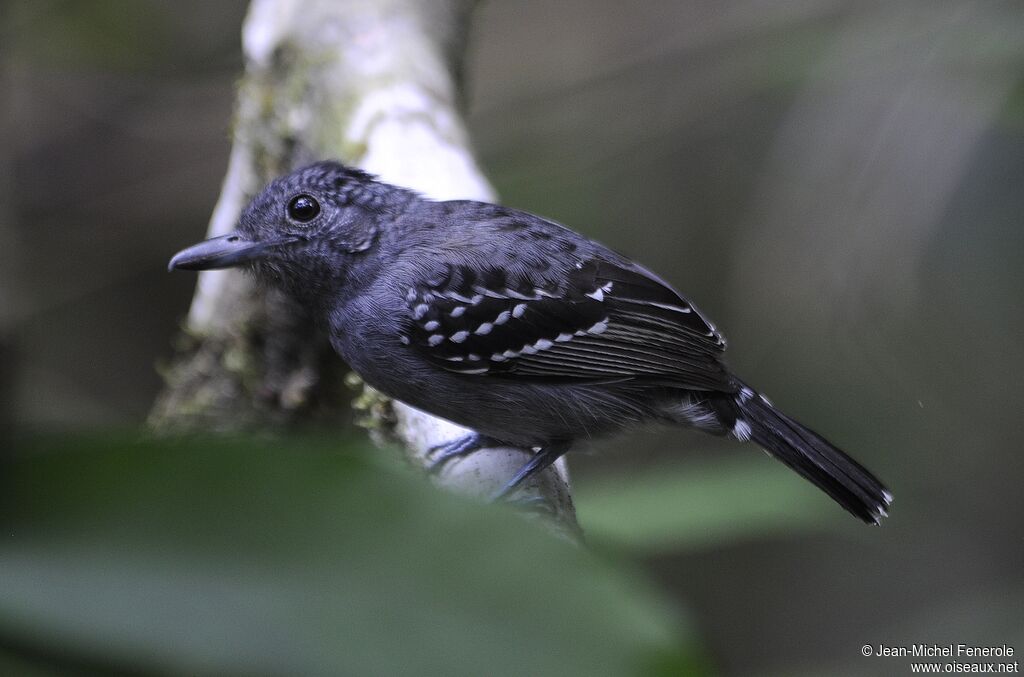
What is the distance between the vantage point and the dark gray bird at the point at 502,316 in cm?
312

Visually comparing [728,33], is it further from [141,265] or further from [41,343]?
[41,343]

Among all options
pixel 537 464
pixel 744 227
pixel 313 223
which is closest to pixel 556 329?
pixel 537 464

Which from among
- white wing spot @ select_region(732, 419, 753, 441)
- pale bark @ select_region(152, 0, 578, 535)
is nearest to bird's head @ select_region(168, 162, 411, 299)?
pale bark @ select_region(152, 0, 578, 535)

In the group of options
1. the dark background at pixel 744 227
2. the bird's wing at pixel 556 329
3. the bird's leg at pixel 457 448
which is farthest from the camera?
the dark background at pixel 744 227

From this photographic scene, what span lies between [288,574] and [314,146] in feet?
11.2

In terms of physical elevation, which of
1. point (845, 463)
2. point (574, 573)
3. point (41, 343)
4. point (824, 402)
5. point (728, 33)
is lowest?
point (574, 573)

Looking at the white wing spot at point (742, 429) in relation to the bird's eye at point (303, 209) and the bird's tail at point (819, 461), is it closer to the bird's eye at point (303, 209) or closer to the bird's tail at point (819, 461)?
the bird's tail at point (819, 461)

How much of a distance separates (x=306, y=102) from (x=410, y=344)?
56.3 inches

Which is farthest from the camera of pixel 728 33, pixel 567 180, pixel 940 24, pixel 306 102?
pixel 567 180

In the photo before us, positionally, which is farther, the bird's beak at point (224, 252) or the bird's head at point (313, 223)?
the bird's head at point (313, 223)

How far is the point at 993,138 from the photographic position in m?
4.50

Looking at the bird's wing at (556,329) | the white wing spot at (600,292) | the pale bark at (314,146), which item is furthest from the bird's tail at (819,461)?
the pale bark at (314,146)

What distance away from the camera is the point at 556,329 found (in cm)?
319

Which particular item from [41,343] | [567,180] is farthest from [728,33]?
[41,343]
